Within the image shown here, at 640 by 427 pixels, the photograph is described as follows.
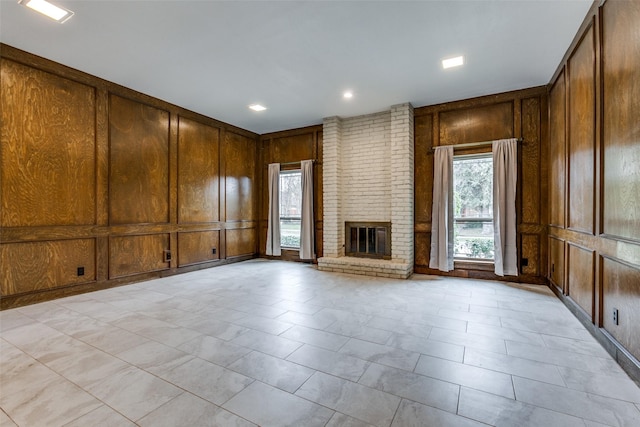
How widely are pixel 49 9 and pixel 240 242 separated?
4.89 m

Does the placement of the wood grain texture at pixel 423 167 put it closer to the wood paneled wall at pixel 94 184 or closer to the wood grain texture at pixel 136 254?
the wood paneled wall at pixel 94 184

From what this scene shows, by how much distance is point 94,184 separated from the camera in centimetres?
421

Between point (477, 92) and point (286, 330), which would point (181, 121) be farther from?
point (477, 92)

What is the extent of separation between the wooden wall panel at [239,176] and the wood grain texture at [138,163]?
1.45m

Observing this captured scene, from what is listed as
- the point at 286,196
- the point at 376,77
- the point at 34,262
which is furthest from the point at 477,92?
the point at 34,262

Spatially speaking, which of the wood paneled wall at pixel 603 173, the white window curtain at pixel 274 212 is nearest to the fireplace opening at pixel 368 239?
the white window curtain at pixel 274 212

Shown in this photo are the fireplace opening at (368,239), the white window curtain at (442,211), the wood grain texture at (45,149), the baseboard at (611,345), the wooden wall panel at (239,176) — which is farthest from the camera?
the wooden wall panel at (239,176)

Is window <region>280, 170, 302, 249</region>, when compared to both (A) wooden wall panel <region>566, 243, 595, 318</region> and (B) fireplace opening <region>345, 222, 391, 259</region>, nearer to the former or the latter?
(B) fireplace opening <region>345, 222, 391, 259</region>

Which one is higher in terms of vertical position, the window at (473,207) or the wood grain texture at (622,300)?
the window at (473,207)

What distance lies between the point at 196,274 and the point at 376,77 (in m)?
4.52

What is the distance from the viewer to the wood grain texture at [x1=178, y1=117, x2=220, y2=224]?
18.0ft

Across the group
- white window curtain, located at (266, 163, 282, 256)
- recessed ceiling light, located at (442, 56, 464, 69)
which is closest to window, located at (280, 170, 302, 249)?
white window curtain, located at (266, 163, 282, 256)

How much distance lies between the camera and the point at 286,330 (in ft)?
9.47

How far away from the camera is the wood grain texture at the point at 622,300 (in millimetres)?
2064
